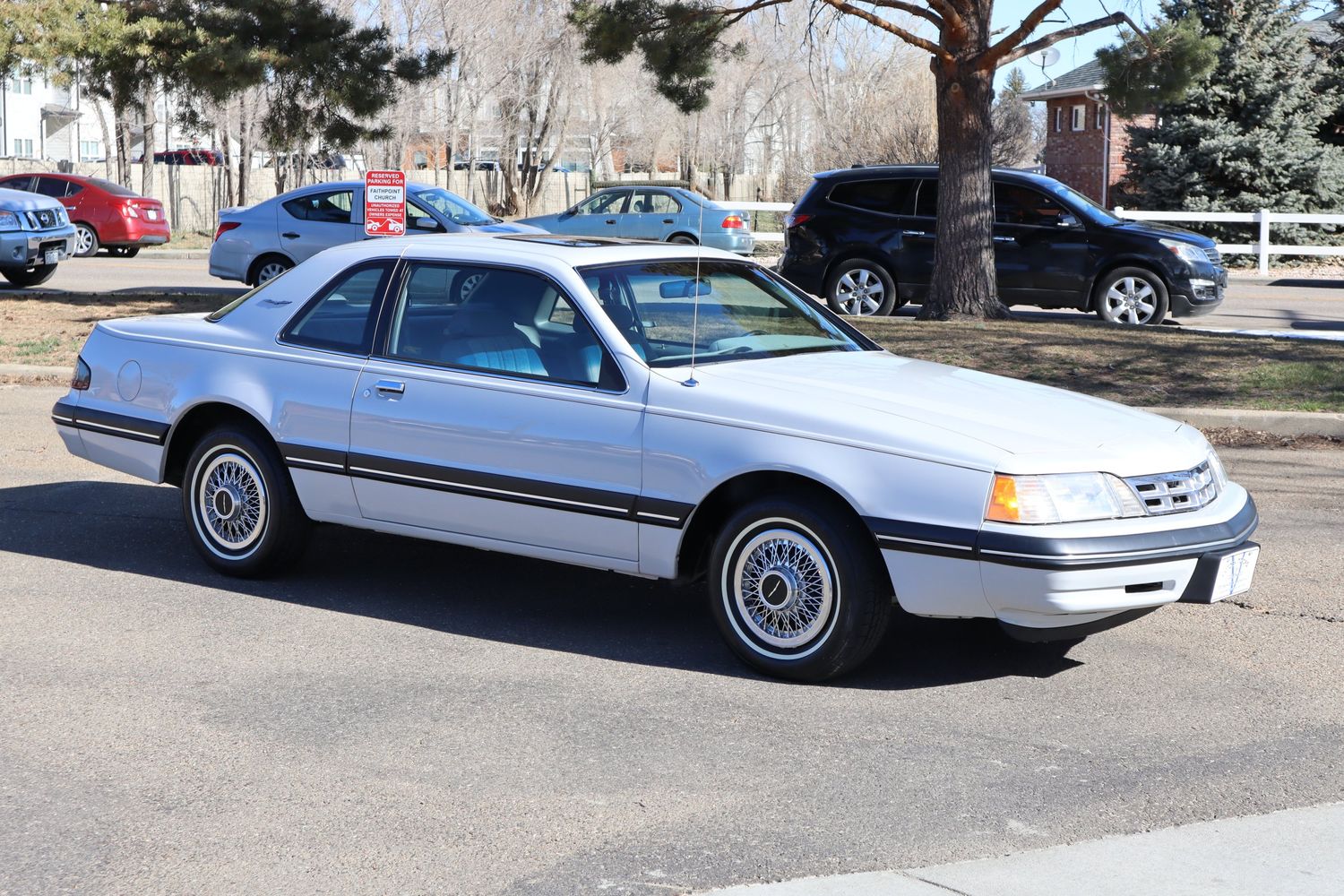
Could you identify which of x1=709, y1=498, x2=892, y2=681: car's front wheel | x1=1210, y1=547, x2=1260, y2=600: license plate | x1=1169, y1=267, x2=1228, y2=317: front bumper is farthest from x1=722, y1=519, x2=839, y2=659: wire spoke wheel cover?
x1=1169, y1=267, x2=1228, y2=317: front bumper

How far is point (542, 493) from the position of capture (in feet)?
19.2

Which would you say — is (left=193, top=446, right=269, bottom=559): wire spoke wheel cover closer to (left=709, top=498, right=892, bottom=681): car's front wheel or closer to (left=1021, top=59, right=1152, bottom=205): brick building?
(left=709, top=498, right=892, bottom=681): car's front wheel

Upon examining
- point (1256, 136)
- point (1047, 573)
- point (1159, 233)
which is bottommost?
point (1047, 573)

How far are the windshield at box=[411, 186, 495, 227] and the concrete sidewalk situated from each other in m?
16.6

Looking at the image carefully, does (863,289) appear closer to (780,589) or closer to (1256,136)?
(780,589)

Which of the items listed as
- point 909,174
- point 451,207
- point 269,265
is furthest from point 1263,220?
point 269,265

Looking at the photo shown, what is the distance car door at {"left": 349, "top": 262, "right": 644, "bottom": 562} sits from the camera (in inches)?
227

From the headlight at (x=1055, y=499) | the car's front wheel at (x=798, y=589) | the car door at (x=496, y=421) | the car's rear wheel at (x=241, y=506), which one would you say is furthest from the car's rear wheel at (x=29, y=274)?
the headlight at (x=1055, y=499)

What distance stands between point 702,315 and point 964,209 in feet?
33.0

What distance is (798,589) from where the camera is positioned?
17.6ft

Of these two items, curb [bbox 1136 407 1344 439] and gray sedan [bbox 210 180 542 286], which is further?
gray sedan [bbox 210 180 542 286]

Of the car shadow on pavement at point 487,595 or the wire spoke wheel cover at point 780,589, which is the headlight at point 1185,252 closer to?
the car shadow on pavement at point 487,595

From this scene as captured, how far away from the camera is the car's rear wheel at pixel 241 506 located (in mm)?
6590

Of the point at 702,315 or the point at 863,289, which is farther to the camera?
the point at 863,289
